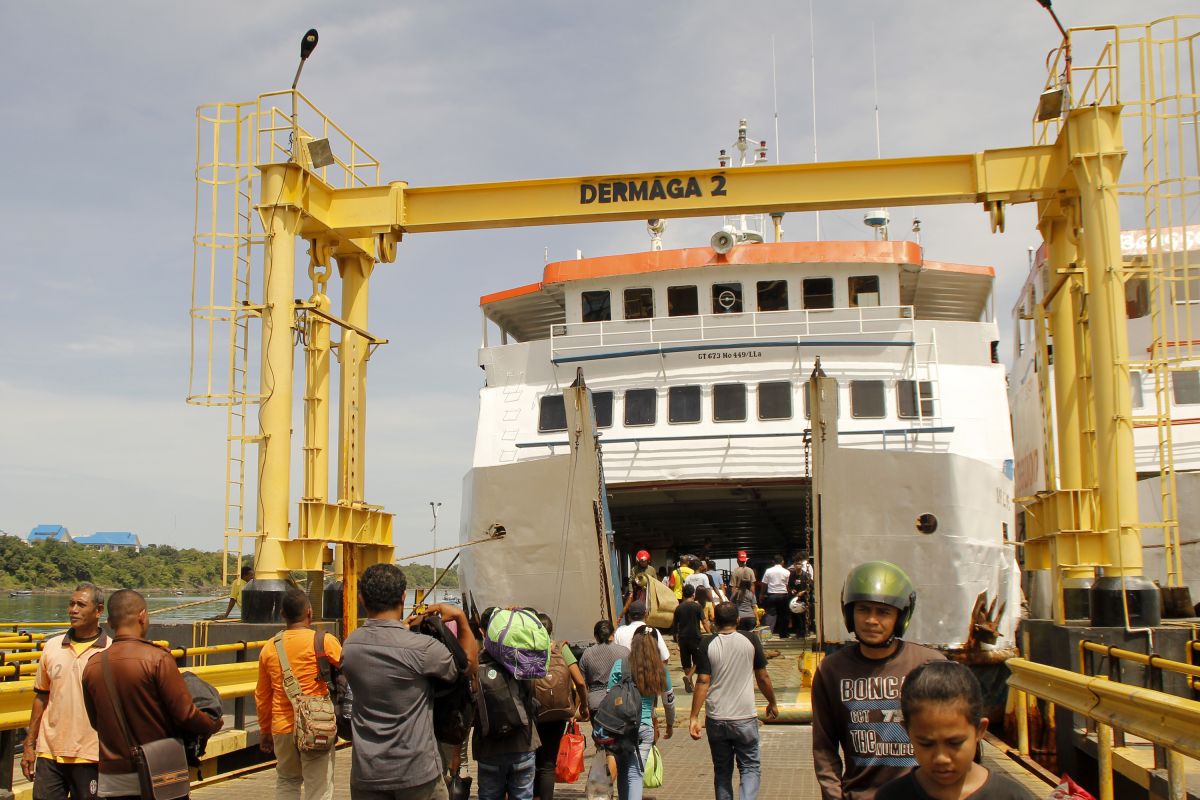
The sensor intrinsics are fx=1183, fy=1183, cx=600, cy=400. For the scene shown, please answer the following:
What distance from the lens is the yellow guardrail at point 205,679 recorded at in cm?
612

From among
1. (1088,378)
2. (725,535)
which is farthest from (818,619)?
(725,535)

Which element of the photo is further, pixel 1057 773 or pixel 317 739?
pixel 1057 773

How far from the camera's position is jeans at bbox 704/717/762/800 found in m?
6.58

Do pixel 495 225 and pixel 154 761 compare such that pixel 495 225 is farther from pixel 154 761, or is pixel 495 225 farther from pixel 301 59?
pixel 154 761

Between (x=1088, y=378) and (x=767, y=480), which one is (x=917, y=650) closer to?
(x=1088, y=378)

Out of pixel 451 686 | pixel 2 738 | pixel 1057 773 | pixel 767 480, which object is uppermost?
pixel 767 480

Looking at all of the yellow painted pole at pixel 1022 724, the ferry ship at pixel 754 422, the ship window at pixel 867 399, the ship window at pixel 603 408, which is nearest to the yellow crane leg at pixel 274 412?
the ferry ship at pixel 754 422

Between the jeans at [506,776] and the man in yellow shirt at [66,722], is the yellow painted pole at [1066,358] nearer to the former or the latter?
the jeans at [506,776]

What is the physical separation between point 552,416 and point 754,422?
104 inches

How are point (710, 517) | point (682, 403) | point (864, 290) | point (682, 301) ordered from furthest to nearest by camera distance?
1. point (710, 517)
2. point (682, 301)
3. point (864, 290)
4. point (682, 403)

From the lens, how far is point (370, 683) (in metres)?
4.52

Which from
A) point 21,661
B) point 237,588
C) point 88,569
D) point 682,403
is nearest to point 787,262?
point 682,403

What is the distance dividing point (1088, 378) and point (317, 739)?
808cm

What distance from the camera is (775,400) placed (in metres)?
15.2
